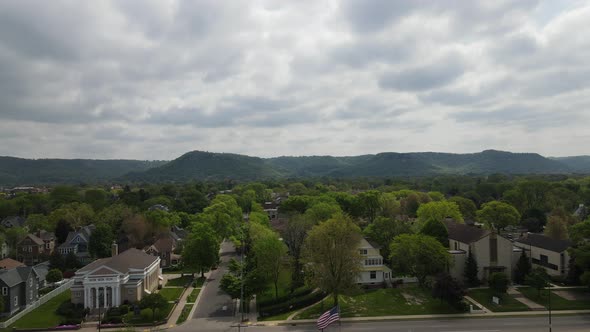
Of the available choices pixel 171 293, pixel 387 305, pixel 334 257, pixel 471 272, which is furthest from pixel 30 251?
pixel 471 272

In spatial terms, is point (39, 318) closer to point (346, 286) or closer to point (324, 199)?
point (346, 286)

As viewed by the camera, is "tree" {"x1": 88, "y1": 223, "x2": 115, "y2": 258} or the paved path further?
"tree" {"x1": 88, "y1": 223, "x2": 115, "y2": 258}

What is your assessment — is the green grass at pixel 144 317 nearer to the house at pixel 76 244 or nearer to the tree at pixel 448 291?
the tree at pixel 448 291

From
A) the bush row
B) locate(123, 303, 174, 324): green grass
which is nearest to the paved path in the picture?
the bush row

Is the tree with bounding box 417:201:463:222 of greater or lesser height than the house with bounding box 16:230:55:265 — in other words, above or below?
above

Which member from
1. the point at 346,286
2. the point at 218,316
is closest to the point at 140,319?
the point at 218,316

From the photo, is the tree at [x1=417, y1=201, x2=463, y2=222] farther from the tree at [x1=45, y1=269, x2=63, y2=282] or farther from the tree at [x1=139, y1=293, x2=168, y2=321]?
the tree at [x1=45, y1=269, x2=63, y2=282]

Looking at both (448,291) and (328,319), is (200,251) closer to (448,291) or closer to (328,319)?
(328,319)

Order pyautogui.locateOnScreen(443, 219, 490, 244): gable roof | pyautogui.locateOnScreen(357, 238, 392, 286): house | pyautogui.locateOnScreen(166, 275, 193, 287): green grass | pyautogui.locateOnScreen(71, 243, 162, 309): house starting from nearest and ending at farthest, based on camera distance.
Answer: pyautogui.locateOnScreen(71, 243, 162, 309): house
pyautogui.locateOnScreen(443, 219, 490, 244): gable roof
pyautogui.locateOnScreen(357, 238, 392, 286): house
pyautogui.locateOnScreen(166, 275, 193, 287): green grass
